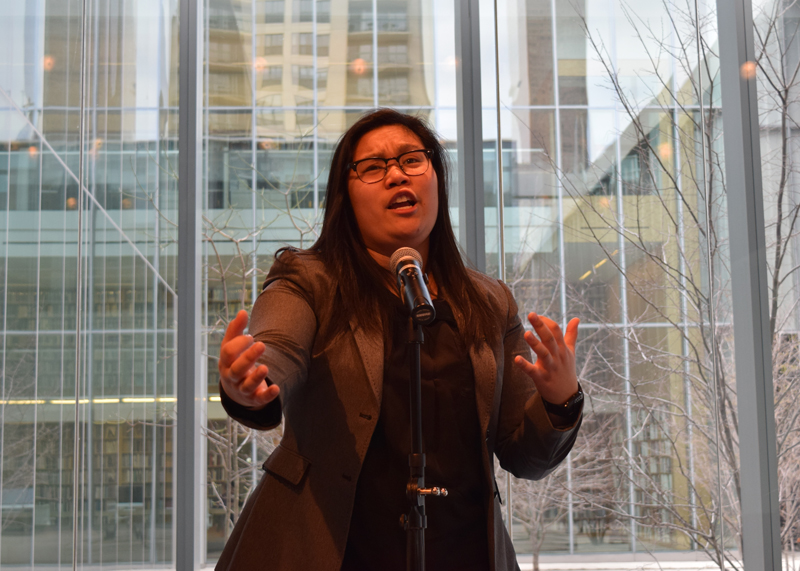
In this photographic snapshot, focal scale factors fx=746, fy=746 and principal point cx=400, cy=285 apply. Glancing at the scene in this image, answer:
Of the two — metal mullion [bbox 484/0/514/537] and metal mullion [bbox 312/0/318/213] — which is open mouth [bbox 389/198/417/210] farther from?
metal mullion [bbox 312/0/318/213]

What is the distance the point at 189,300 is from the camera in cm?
348

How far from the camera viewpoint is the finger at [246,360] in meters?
1.05

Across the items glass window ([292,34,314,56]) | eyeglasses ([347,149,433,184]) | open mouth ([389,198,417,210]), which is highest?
glass window ([292,34,314,56])

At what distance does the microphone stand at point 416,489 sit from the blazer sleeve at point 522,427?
0.26 meters

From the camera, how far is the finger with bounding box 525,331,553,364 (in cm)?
125

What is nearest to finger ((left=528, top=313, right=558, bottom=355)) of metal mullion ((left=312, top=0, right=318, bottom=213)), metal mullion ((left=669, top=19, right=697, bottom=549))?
metal mullion ((left=669, top=19, right=697, bottom=549))

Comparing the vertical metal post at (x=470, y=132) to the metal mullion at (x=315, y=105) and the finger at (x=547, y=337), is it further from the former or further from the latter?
the finger at (x=547, y=337)

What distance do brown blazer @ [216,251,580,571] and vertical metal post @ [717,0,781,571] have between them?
1.80m

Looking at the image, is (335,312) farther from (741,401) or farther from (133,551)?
(741,401)

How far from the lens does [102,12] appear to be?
2400mm

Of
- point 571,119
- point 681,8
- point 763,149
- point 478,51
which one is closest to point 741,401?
point 763,149

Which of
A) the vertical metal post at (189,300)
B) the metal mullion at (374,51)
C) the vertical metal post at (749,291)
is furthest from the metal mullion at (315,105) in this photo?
the vertical metal post at (749,291)

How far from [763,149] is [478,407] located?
2.17 m

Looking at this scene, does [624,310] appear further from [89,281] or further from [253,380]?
[253,380]
